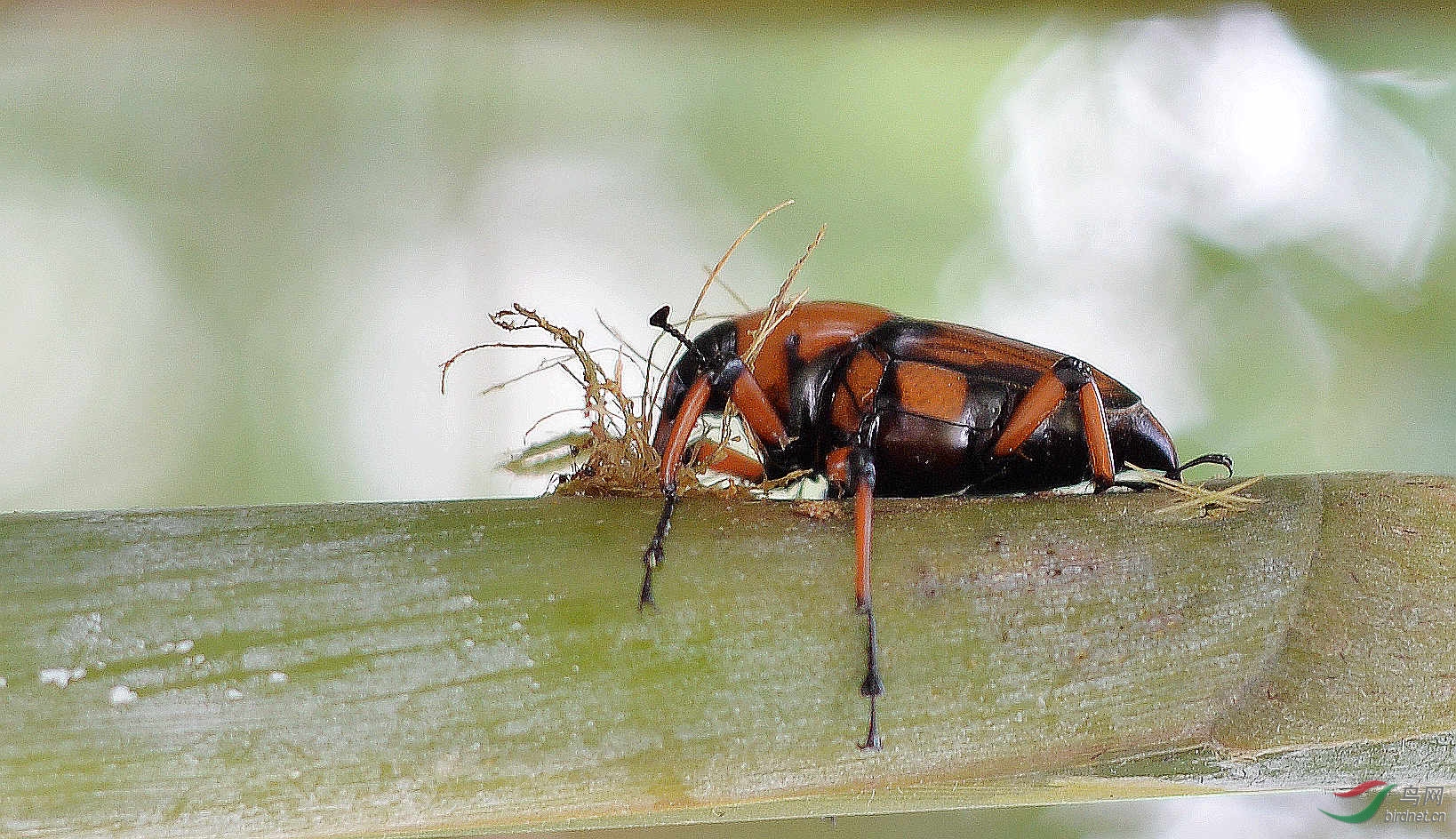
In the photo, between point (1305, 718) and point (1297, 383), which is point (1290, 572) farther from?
point (1297, 383)

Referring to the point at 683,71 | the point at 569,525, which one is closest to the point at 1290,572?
the point at 569,525

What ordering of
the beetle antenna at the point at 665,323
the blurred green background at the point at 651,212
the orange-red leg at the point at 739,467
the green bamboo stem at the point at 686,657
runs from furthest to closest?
the blurred green background at the point at 651,212
the orange-red leg at the point at 739,467
the beetle antenna at the point at 665,323
the green bamboo stem at the point at 686,657

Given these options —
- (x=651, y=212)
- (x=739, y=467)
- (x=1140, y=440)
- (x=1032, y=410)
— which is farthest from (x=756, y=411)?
(x=651, y=212)

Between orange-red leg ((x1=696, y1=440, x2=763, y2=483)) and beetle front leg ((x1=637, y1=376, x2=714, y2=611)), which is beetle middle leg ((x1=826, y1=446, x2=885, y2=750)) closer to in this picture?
beetle front leg ((x1=637, y1=376, x2=714, y2=611))

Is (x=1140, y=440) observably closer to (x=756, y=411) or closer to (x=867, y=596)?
(x=756, y=411)

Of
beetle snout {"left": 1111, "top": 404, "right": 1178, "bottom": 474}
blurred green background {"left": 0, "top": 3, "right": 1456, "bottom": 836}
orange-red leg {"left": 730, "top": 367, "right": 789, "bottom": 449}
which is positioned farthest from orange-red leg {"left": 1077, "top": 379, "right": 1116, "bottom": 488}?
blurred green background {"left": 0, "top": 3, "right": 1456, "bottom": 836}

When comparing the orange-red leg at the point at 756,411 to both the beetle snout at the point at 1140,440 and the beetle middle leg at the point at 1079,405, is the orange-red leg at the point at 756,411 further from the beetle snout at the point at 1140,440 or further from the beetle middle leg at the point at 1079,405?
the beetle snout at the point at 1140,440

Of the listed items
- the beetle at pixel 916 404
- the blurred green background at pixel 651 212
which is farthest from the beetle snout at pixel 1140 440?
the blurred green background at pixel 651 212
